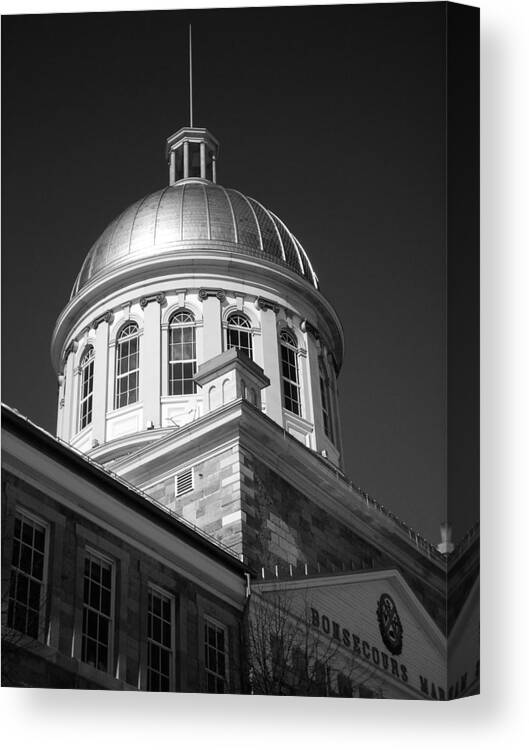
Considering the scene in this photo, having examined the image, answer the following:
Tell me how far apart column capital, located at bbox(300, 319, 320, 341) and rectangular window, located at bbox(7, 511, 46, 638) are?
38.3 feet

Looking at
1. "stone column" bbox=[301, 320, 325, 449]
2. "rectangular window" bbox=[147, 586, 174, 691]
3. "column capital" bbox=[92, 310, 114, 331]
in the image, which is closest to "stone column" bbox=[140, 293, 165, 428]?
"column capital" bbox=[92, 310, 114, 331]

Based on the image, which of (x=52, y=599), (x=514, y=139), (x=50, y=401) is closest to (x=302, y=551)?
(x=50, y=401)

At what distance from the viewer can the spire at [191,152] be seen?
2506cm

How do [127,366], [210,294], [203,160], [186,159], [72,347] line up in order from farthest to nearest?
[72,347]
[210,294]
[127,366]
[186,159]
[203,160]

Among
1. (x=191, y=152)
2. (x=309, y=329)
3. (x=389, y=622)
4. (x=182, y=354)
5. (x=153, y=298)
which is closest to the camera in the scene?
(x=389, y=622)

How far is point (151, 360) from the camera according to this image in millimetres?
30641

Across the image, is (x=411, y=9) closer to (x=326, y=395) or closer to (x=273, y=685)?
(x=273, y=685)

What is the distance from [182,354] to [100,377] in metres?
1.57

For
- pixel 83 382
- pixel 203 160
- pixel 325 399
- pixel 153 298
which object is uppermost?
pixel 203 160

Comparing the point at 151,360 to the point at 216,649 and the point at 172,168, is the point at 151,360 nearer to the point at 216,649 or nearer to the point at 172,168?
the point at 172,168

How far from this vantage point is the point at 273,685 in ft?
69.2

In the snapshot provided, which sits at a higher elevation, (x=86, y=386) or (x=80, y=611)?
(x=86, y=386)

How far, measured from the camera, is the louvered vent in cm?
2631

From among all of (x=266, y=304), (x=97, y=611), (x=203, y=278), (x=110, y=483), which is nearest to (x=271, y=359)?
(x=266, y=304)
